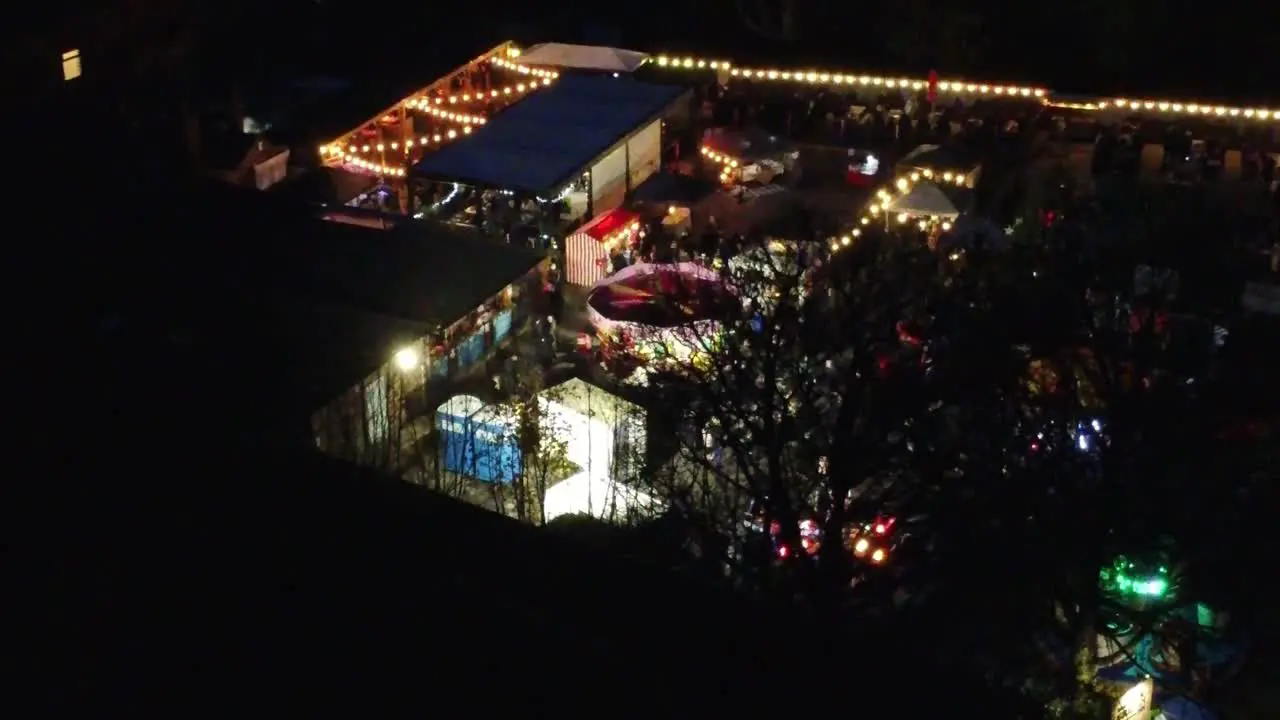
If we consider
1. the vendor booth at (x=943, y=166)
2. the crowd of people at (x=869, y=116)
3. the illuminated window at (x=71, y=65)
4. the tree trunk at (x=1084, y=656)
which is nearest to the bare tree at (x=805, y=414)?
the tree trunk at (x=1084, y=656)

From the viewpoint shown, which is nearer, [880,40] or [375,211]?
[375,211]

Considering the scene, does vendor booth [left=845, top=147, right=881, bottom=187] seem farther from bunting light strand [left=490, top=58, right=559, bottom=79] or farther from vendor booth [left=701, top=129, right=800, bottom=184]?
bunting light strand [left=490, top=58, right=559, bottom=79]

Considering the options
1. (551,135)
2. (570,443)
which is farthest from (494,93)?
(570,443)

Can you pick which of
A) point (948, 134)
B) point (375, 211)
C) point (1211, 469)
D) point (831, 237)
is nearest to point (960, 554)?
point (1211, 469)

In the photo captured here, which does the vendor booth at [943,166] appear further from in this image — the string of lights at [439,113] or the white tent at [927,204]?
the string of lights at [439,113]

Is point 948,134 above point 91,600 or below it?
below

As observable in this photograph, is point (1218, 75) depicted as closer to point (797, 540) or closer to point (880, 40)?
point (880, 40)

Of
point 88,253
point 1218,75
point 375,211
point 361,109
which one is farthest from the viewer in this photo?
point 1218,75
